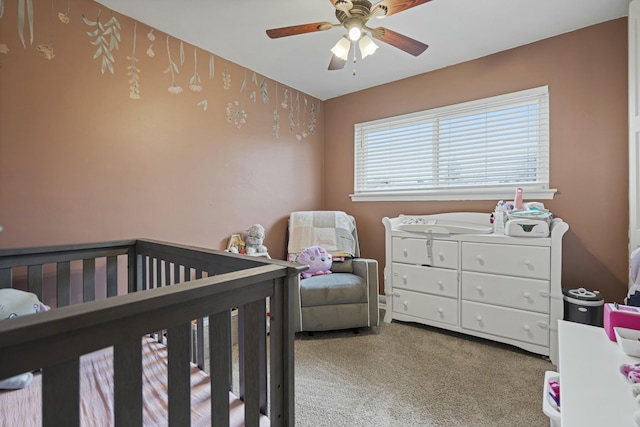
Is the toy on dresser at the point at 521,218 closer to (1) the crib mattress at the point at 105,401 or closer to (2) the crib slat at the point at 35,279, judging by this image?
(1) the crib mattress at the point at 105,401

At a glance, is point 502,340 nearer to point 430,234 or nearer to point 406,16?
point 430,234

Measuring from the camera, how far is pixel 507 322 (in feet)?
6.96

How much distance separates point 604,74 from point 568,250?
1.27m

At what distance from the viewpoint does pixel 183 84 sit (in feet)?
7.48

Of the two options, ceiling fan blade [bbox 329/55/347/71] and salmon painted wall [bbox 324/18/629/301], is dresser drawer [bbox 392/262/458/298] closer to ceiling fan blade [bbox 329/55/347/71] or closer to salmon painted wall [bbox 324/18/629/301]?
salmon painted wall [bbox 324/18/629/301]

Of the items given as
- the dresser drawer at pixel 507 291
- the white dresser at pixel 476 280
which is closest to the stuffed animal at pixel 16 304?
the white dresser at pixel 476 280

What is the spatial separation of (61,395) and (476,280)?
2358mm

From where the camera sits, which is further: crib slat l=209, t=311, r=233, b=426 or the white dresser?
the white dresser

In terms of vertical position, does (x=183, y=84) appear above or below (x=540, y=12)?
below

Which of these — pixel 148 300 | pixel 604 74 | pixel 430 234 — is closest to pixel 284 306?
pixel 148 300

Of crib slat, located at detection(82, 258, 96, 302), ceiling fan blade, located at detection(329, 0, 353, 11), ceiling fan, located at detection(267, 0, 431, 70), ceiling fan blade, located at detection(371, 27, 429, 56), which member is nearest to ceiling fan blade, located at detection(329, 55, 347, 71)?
ceiling fan, located at detection(267, 0, 431, 70)

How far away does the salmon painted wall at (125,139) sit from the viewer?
1.61 meters

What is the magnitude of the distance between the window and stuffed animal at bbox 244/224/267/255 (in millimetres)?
1208

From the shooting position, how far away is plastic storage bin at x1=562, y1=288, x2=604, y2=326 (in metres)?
1.90
